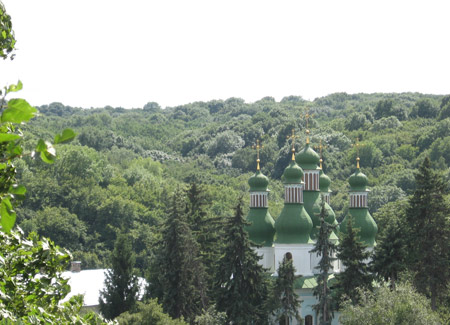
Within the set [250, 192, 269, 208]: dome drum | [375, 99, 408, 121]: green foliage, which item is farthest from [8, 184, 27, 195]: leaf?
[375, 99, 408, 121]: green foliage

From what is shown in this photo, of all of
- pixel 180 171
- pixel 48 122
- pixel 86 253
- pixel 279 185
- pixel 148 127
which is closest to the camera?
pixel 86 253

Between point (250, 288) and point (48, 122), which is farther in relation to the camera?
point (48, 122)

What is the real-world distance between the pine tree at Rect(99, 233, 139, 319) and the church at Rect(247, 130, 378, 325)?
686 centimetres

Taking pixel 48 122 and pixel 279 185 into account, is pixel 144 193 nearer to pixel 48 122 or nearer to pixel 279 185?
pixel 279 185

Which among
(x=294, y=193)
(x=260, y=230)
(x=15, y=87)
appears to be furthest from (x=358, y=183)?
(x=15, y=87)

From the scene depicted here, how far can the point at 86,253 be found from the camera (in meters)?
81.5

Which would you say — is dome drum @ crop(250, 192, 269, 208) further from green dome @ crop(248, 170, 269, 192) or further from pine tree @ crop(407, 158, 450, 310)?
pine tree @ crop(407, 158, 450, 310)

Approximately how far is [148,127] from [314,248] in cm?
12355

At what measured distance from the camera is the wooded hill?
286 feet

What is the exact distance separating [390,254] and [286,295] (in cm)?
535

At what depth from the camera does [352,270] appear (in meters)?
44.2

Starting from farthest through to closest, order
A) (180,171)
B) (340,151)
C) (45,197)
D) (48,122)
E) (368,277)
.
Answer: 1. (48,122)
2. (180,171)
3. (340,151)
4. (45,197)
5. (368,277)

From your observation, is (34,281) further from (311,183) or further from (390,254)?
(311,183)

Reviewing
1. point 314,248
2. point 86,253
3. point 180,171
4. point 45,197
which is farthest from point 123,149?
point 314,248
